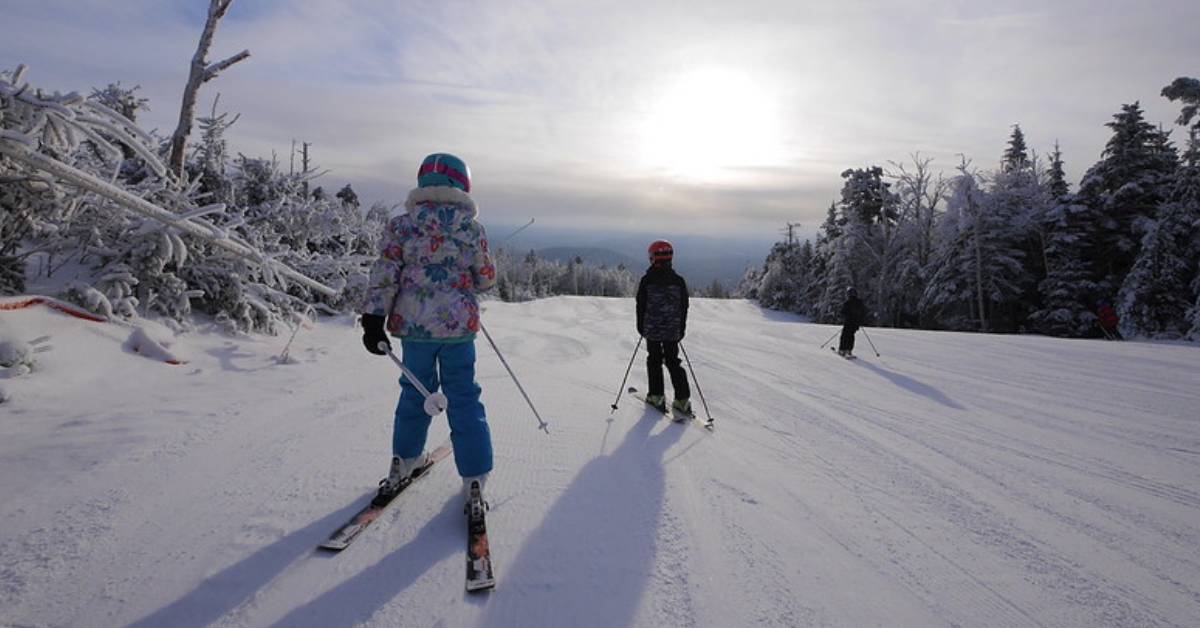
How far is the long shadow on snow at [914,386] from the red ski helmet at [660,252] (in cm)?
409

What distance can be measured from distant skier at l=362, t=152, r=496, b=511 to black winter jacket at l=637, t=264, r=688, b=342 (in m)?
2.98

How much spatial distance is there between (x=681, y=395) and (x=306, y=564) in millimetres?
3796

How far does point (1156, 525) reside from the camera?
10.5 feet

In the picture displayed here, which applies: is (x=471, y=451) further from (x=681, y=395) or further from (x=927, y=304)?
(x=927, y=304)

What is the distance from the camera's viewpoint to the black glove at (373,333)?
111 inches

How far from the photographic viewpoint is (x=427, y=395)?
2846 millimetres

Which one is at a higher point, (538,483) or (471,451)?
(471,451)

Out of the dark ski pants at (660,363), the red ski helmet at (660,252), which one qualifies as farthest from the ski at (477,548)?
the red ski helmet at (660,252)

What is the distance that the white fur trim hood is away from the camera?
2.95m

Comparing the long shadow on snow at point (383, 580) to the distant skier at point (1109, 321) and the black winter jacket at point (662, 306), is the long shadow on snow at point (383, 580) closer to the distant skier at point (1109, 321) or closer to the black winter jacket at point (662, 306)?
the black winter jacket at point (662, 306)

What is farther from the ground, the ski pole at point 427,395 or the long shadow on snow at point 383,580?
the ski pole at point 427,395

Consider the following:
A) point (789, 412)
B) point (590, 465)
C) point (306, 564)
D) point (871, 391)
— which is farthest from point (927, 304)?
point (306, 564)

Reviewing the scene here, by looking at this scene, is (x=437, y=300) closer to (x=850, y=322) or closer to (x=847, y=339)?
(x=847, y=339)

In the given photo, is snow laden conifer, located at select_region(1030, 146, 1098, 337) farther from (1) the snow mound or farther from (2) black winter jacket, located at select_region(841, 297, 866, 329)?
(1) the snow mound
